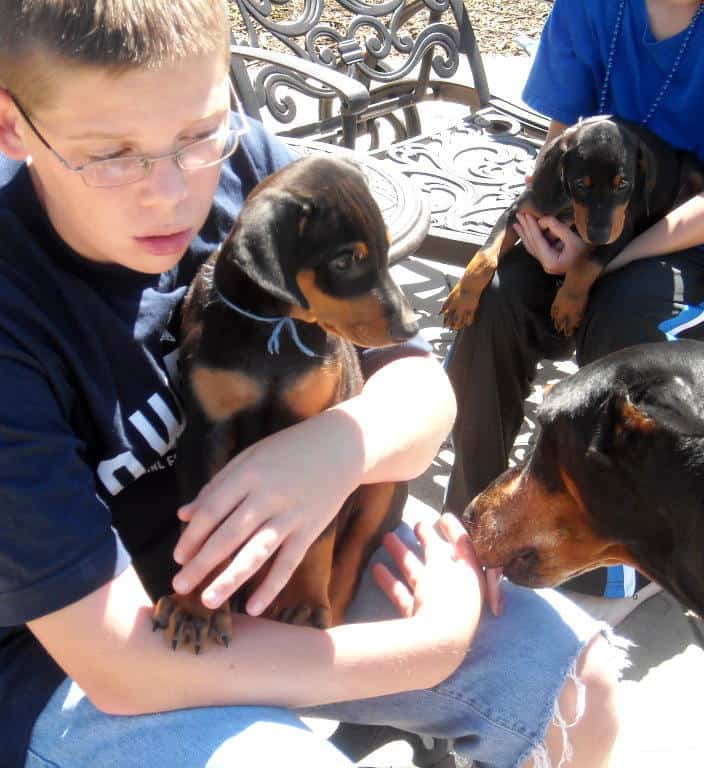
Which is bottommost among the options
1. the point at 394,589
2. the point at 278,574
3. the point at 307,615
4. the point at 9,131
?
the point at 394,589

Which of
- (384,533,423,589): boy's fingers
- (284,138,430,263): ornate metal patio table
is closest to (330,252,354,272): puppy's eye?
(384,533,423,589): boy's fingers

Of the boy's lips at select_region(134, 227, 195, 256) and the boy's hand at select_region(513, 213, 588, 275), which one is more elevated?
the boy's lips at select_region(134, 227, 195, 256)

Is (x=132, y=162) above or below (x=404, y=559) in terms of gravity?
above

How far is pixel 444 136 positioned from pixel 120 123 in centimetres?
358

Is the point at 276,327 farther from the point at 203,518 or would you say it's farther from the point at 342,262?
the point at 203,518

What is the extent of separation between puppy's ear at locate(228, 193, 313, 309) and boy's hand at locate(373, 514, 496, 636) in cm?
64

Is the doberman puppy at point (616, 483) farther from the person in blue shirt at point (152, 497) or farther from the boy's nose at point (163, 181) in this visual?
the boy's nose at point (163, 181)

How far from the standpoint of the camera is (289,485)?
1646mm

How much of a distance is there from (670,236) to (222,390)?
201 cm

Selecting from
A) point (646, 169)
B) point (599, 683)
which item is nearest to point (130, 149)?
point (599, 683)

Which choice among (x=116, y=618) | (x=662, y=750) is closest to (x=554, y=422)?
(x=116, y=618)

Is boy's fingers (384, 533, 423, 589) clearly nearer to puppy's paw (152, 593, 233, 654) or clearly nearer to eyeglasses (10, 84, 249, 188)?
puppy's paw (152, 593, 233, 654)

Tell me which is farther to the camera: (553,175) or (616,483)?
(553,175)

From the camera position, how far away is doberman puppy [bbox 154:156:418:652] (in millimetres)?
1721
